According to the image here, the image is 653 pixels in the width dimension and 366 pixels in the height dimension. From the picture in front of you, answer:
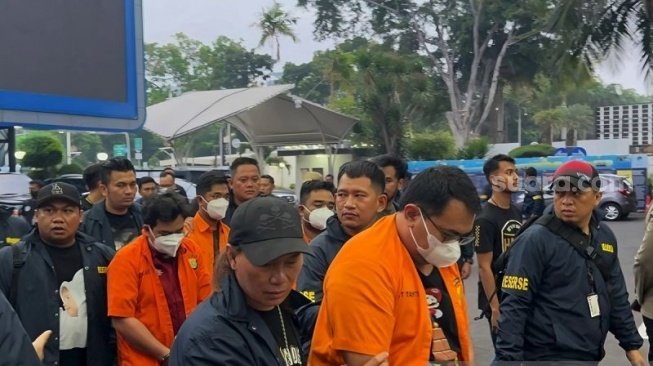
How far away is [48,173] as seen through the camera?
24.7 m

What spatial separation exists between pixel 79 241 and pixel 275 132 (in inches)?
722

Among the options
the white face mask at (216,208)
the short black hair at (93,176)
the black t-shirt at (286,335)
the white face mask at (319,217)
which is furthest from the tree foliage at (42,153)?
the black t-shirt at (286,335)

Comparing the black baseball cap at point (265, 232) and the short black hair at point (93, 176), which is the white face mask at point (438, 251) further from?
the short black hair at point (93, 176)

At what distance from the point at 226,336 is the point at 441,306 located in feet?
3.43

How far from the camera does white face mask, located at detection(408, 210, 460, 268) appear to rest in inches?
110

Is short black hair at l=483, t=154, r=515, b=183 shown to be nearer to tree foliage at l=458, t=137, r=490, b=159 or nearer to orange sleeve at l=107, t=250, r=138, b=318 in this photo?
orange sleeve at l=107, t=250, r=138, b=318

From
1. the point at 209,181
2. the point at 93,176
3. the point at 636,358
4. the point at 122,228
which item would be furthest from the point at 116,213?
the point at 636,358

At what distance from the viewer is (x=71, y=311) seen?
4.39 meters

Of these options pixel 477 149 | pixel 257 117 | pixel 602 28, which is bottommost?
pixel 477 149

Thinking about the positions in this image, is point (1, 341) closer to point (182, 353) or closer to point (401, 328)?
point (182, 353)

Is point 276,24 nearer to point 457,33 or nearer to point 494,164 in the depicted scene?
point 457,33

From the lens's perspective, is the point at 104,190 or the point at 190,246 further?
the point at 104,190

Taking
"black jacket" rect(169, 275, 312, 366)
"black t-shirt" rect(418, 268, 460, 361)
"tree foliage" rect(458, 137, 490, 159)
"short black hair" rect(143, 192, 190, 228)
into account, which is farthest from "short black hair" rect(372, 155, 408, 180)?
"tree foliage" rect(458, 137, 490, 159)

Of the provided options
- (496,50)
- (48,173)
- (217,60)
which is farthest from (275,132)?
(217,60)
